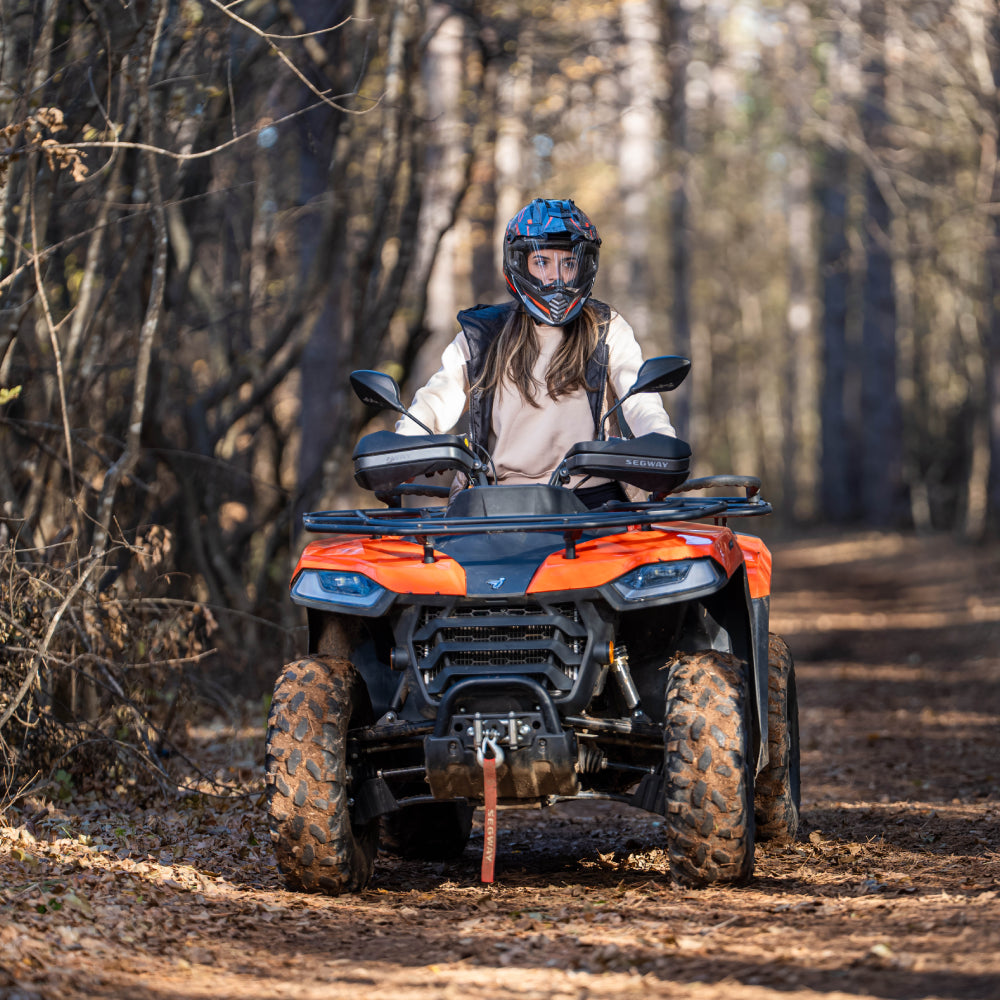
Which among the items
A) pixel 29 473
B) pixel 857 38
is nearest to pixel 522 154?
pixel 857 38

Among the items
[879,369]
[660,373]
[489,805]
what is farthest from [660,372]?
[879,369]

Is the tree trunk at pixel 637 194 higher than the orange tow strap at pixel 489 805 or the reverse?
higher

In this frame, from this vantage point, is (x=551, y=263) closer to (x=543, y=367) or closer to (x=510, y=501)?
(x=543, y=367)

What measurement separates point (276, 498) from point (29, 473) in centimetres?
323

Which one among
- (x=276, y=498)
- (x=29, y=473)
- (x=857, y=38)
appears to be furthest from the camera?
(x=857, y=38)

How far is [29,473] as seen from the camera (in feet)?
26.7

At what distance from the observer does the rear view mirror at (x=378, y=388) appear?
5195mm

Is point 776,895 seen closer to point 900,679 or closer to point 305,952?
point 305,952

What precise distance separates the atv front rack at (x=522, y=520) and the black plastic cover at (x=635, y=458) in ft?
0.45

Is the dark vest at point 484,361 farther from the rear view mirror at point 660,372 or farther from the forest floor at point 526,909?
the forest floor at point 526,909

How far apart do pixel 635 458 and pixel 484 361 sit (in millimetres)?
1198

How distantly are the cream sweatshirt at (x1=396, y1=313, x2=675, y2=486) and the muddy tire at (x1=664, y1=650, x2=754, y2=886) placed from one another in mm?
1280

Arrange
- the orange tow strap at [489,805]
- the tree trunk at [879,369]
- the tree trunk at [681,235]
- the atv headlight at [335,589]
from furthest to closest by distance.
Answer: the tree trunk at [879,369] → the tree trunk at [681,235] → the atv headlight at [335,589] → the orange tow strap at [489,805]

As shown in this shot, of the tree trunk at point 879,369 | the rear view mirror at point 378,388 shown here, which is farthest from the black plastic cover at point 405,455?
the tree trunk at point 879,369
